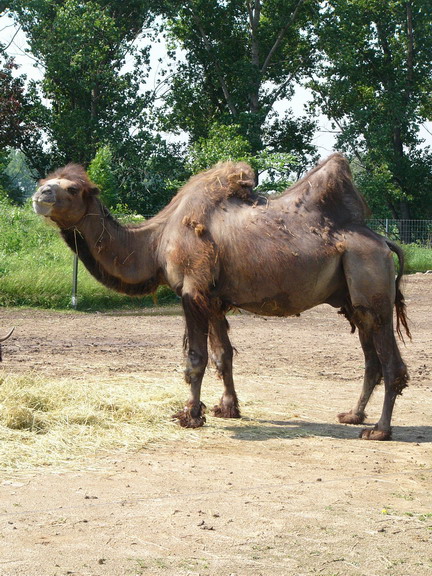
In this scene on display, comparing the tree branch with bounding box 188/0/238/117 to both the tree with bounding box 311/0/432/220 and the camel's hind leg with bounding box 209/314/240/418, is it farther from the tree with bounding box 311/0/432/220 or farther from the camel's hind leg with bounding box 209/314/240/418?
the camel's hind leg with bounding box 209/314/240/418

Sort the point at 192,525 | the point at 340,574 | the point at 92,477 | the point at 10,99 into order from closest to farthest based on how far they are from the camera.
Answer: the point at 340,574 → the point at 192,525 → the point at 92,477 → the point at 10,99

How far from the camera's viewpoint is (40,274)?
18.8m

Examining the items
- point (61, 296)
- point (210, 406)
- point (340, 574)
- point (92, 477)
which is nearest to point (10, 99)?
point (61, 296)

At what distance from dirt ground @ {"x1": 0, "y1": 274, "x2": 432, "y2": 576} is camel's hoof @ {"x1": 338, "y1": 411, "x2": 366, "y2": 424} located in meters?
0.11

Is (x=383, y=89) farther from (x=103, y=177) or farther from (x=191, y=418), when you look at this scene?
(x=191, y=418)

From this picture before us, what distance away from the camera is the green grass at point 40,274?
18.4 metres

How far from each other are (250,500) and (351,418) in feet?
10.1

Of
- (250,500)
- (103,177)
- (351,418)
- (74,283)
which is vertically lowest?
A: (250,500)

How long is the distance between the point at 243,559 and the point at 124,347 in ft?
28.5

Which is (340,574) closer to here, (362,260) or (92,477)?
(92,477)

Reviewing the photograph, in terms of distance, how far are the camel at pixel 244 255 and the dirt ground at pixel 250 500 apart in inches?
26.1

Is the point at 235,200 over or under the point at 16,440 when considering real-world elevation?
over

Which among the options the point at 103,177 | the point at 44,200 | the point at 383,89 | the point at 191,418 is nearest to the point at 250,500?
the point at 191,418

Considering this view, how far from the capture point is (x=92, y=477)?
642 cm
